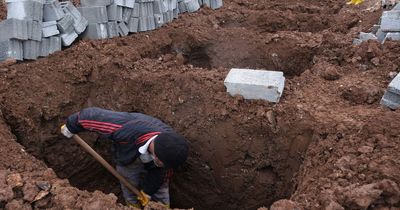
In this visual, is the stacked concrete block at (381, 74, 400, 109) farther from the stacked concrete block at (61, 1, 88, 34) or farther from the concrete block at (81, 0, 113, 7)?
the stacked concrete block at (61, 1, 88, 34)

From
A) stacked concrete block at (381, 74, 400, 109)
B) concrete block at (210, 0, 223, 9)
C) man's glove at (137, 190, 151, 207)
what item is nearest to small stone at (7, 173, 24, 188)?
man's glove at (137, 190, 151, 207)

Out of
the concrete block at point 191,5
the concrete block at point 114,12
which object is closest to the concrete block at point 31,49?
the concrete block at point 114,12

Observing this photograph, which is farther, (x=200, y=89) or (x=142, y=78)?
(x=142, y=78)

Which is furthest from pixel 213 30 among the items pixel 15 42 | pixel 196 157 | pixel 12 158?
pixel 12 158

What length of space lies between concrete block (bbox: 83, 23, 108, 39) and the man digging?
180 centimetres

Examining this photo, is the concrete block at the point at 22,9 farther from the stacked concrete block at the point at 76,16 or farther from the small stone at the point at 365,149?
the small stone at the point at 365,149

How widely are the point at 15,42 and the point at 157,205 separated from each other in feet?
9.13

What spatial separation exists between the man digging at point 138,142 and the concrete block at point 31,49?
129 cm

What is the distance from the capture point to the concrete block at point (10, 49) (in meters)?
4.52

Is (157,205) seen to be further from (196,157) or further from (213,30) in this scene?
(213,30)

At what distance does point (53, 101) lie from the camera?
178 inches

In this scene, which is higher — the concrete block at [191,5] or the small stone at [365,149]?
the concrete block at [191,5]

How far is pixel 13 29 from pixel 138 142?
2045 mm

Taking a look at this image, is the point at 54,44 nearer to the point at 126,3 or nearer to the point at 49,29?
the point at 49,29
